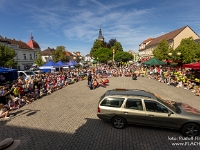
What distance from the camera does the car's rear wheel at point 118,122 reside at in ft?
19.6

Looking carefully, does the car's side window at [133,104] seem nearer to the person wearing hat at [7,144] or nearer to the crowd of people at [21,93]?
the person wearing hat at [7,144]

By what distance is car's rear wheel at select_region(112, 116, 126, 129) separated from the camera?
19.6 feet

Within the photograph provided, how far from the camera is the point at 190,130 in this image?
5266 millimetres

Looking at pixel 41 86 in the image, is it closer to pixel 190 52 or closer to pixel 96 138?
pixel 96 138

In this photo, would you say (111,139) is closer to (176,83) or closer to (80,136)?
(80,136)

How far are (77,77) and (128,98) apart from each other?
1413cm

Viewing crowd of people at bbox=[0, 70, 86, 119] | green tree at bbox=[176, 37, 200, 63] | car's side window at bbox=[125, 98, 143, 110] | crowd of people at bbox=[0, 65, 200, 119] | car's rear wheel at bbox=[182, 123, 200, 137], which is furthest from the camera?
green tree at bbox=[176, 37, 200, 63]

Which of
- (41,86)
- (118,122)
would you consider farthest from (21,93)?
(118,122)

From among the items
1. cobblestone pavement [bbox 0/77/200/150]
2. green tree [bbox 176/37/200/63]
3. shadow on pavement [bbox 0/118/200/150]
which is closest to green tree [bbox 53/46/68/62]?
green tree [bbox 176/37/200/63]

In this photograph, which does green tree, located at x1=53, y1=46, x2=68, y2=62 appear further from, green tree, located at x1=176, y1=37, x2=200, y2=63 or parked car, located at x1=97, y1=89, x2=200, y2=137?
parked car, located at x1=97, y1=89, x2=200, y2=137

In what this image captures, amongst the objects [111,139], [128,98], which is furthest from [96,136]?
[128,98]

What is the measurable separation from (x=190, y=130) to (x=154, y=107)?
1.62 metres

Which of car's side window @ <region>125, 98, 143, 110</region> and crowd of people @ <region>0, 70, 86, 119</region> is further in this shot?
crowd of people @ <region>0, 70, 86, 119</region>

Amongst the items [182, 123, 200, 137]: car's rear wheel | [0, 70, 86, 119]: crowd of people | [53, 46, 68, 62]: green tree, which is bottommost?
[182, 123, 200, 137]: car's rear wheel
